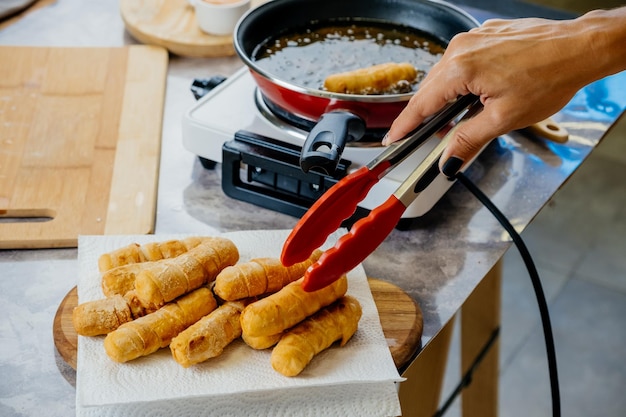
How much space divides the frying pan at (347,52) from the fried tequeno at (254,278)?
5.7 inches

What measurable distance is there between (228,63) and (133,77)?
0.23 meters

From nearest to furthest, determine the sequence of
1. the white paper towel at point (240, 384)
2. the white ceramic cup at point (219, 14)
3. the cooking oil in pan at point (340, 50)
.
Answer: the white paper towel at point (240, 384), the cooking oil in pan at point (340, 50), the white ceramic cup at point (219, 14)

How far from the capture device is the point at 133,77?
162cm

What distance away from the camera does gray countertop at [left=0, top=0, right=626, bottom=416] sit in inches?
40.4

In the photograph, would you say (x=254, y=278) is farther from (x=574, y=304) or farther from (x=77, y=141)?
(x=574, y=304)

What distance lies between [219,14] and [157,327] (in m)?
0.95

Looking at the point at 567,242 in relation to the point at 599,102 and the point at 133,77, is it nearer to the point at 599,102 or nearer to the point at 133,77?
the point at 599,102

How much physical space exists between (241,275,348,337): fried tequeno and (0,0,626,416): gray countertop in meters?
0.19

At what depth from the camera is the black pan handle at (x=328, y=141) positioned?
106 cm

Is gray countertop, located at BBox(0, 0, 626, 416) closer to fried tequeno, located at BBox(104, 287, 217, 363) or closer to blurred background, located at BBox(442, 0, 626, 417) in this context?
fried tequeno, located at BBox(104, 287, 217, 363)

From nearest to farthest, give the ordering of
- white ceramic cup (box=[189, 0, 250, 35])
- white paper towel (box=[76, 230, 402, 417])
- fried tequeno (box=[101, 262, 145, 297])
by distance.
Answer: white paper towel (box=[76, 230, 402, 417]), fried tequeno (box=[101, 262, 145, 297]), white ceramic cup (box=[189, 0, 250, 35])

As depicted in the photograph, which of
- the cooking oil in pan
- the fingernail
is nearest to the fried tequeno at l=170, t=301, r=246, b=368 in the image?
the fingernail

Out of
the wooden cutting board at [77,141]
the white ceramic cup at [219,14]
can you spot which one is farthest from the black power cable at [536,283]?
the white ceramic cup at [219,14]

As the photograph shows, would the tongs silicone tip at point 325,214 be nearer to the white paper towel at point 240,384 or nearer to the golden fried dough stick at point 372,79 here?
the white paper towel at point 240,384
